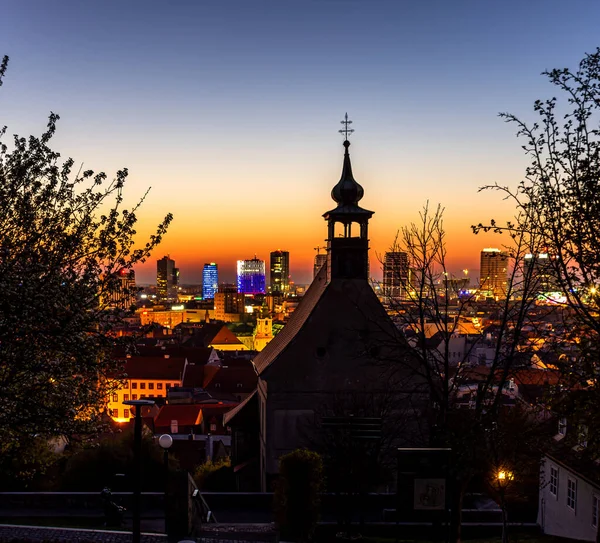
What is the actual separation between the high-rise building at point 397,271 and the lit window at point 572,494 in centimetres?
836

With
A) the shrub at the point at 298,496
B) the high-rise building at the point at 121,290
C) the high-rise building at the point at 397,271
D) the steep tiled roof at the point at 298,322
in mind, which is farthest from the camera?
the steep tiled roof at the point at 298,322

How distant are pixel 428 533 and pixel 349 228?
14.3m

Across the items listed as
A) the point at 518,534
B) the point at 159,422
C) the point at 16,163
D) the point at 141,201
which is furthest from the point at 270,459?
the point at 159,422

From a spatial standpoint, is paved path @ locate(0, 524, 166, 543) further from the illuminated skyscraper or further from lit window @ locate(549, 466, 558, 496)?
lit window @ locate(549, 466, 558, 496)

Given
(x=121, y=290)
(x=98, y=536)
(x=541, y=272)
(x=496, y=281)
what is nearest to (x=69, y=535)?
(x=98, y=536)

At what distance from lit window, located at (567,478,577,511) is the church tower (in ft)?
36.8

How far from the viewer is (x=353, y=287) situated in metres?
27.0

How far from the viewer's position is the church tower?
2730 cm

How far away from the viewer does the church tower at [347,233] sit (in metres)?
27.3

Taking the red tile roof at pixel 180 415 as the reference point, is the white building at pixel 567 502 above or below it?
above

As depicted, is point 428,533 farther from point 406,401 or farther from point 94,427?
point 94,427

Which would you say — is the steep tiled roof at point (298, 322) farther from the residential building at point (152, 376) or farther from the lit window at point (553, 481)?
the residential building at point (152, 376)

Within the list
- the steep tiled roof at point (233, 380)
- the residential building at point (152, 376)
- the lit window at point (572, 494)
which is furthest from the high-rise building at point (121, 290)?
the residential building at point (152, 376)

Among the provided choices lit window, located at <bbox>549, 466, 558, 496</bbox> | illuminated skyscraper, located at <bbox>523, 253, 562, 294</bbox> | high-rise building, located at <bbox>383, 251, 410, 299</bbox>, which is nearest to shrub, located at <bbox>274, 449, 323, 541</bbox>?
high-rise building, located at <bbox>383, 251, 410, 299</bbox>
